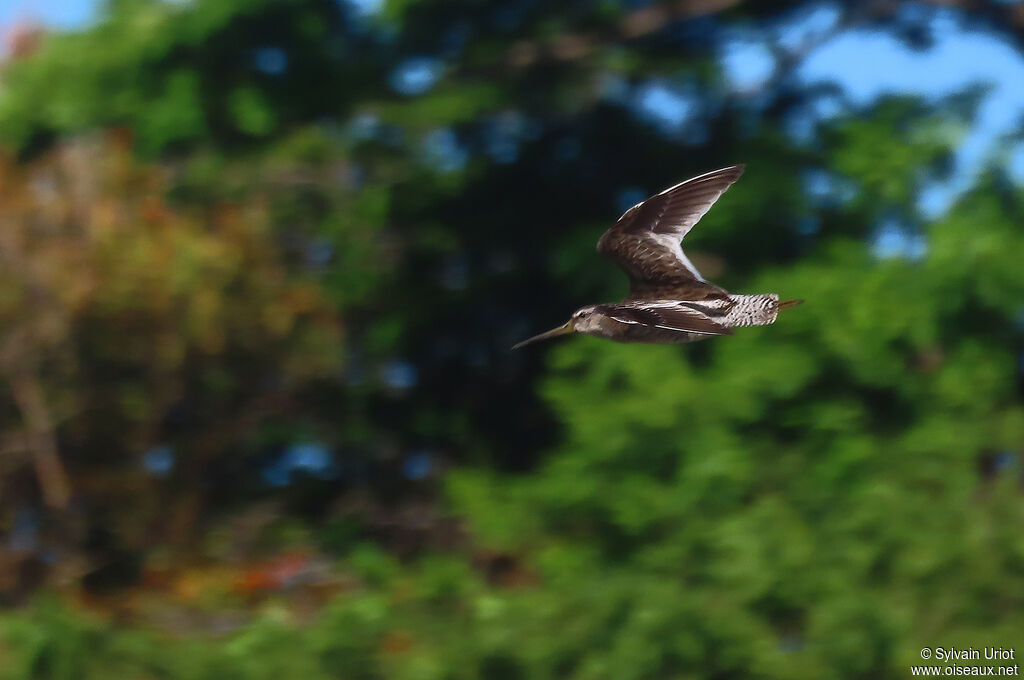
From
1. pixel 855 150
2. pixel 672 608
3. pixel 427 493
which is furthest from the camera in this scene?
pixel 427 493

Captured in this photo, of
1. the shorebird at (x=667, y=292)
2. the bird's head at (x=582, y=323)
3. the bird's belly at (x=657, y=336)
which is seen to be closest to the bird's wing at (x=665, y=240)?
the shorebird at (x=667, y=292)

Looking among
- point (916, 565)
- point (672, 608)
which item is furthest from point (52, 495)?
point (916, 565)

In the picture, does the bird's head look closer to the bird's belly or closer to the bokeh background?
the bird's belly

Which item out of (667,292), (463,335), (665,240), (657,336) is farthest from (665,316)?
(463,335)

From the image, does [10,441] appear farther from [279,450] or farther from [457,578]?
[457,578]

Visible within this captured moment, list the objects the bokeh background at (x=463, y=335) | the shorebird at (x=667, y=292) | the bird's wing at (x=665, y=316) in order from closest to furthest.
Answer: the bird's wing at (x=665, y=316), the shorebird at (x=667, y=292), the bokeh background at (x=463, y=335)

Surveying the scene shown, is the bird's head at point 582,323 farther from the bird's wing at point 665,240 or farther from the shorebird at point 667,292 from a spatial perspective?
the bird's wing at point 665,240
